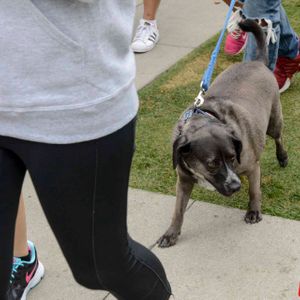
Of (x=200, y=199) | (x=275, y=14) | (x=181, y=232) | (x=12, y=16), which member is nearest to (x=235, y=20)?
(x=275, y=14)

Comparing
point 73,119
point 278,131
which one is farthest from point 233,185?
point 73,119

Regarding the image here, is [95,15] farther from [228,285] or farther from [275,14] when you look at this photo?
[275,14]

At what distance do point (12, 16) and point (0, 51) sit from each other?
0.11 meters

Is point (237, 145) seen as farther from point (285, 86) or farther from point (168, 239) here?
point (285, 86)

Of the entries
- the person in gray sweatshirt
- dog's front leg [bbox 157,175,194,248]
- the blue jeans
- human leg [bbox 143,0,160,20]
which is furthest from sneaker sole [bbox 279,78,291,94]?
the person in gray sweatshirt

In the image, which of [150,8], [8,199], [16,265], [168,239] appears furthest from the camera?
[150,8]

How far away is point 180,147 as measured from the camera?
329cm

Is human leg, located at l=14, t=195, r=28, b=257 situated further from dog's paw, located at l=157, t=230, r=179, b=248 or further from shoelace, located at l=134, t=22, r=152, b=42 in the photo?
shoelace, located at l=134, t=22, r=152, b=42

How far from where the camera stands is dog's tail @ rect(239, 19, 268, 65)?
14.2ft

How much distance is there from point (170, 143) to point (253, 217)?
1.30m

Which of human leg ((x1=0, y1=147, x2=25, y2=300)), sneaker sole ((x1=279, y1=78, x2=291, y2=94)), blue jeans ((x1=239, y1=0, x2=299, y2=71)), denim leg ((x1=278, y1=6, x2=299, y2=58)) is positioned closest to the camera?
human leg ((x1=0, y1=147, x2=25, y2=300))

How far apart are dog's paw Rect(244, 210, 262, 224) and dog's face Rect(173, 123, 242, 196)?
36cm

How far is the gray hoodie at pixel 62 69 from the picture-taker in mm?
1595

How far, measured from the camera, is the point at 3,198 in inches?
77.5
